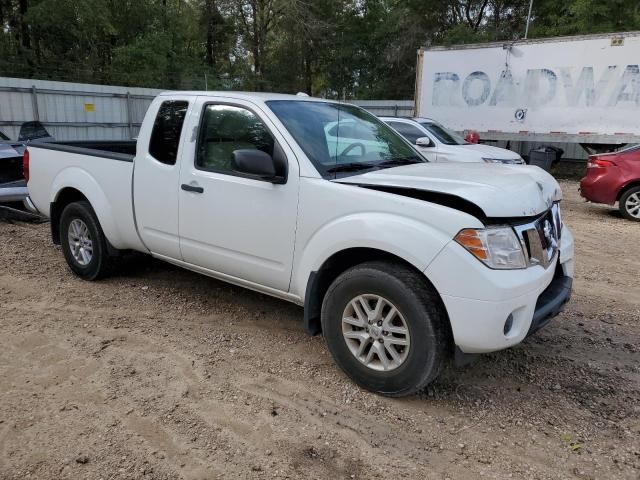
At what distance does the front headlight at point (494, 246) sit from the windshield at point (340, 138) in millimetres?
1044

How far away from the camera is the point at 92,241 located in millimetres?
5164

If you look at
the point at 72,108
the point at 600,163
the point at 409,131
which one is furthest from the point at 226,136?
the point at 72,108

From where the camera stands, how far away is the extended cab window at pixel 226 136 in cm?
389

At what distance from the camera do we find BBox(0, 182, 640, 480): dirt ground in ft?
9.01

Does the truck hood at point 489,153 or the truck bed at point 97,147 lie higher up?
the truck bed at point 97,147

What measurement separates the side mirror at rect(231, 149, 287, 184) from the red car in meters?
8.02

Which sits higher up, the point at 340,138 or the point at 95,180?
the point at 340,138

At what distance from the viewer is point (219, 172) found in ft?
13.2

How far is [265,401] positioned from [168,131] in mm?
2377

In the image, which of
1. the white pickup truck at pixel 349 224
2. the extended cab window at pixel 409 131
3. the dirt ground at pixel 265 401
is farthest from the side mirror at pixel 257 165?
the extended cab window at pixel 409 131

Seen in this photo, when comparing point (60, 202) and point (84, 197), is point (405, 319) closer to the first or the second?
point (84, 197)

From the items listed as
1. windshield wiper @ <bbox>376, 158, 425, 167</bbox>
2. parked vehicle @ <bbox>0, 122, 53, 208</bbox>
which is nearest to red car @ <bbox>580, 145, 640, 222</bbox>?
windshield wiper @ <bbox>376, 158, 425, 167</bbox>

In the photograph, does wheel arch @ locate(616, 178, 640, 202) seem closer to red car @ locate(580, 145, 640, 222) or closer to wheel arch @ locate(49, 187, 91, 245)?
red car @ locate(580, 145, 640, 222)

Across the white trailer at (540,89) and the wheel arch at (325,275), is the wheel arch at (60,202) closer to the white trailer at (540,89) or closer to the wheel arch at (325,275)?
the wheel arch at (325,275)
